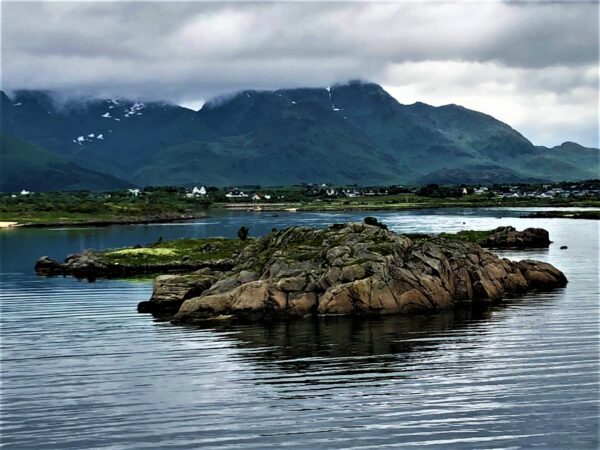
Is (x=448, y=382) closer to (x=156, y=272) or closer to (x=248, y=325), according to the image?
(x=248, y=325)

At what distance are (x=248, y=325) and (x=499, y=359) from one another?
24.3m

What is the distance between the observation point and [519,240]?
15425cm

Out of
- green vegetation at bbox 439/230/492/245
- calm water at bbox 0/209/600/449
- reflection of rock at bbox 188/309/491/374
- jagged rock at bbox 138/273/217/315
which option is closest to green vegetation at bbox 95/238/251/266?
jagged rock at bbox 138/273/217/315

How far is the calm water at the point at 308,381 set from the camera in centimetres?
3884

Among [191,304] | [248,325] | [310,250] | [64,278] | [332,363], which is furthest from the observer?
[64,278]

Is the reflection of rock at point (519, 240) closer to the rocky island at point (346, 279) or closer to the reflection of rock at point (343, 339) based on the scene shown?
the rocky island at point (346, 279)

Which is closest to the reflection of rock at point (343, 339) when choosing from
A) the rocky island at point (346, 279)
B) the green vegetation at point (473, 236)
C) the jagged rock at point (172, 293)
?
the rocky island at point (346, 279)

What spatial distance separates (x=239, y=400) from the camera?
→ 44.8 metres

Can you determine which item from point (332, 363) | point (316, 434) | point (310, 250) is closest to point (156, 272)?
point (310, 250)

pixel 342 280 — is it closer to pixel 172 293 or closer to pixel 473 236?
pixel 172 293

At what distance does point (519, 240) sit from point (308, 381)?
4509 inches

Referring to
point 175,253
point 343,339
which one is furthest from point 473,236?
point 343,339

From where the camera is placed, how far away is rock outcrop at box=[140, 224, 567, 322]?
74062 mm

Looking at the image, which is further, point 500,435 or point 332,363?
point 332,363
